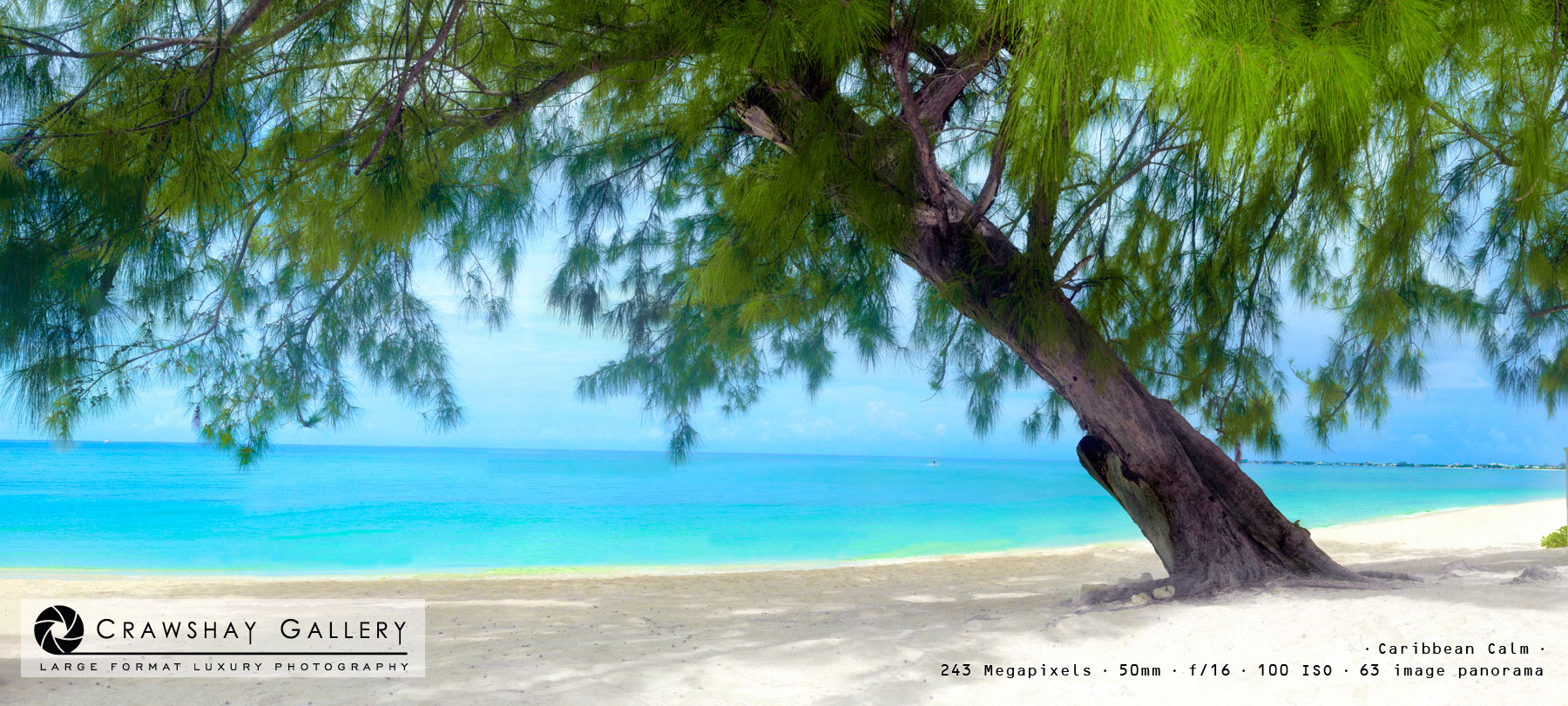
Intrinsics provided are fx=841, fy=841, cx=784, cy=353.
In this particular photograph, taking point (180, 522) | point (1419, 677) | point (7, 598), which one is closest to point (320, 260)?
point (1419, 677)

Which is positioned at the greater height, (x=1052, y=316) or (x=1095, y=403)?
(x=1052, y=316)

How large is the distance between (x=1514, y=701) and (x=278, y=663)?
9.52 feet

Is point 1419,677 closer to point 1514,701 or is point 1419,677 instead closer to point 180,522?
point 1514,701

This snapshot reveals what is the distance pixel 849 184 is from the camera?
2.19 metres

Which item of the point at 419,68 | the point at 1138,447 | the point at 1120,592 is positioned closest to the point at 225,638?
the point at 419,68

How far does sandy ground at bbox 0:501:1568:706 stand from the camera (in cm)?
182

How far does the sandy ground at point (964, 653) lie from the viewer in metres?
1.82

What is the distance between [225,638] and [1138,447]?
3.14 meters

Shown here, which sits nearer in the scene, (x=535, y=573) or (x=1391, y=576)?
(x=1391, y=576)

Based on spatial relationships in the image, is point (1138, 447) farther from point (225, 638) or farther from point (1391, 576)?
point (225, 638)

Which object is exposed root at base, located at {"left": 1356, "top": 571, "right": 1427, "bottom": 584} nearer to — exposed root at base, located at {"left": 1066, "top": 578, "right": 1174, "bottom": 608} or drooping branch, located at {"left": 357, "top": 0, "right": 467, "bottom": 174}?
exposed root at base, located at {"left": 1066, "top": 578, "right": 1174, "bottom": 608}

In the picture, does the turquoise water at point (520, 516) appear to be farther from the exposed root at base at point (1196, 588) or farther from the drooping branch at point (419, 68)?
the exposed root at base at point (1196, 588)

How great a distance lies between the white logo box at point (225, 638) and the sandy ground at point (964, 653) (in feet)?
0.31

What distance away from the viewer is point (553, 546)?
33.4 feet
